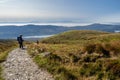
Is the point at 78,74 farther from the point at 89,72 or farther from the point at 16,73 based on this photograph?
the point at 16,73

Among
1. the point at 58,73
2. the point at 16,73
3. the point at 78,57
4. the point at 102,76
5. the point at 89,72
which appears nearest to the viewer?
the point at 102,76

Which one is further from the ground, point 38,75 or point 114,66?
point 114,66

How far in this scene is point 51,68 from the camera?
24.2 m

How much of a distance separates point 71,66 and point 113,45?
5.47 metres

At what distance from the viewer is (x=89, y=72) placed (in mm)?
20172

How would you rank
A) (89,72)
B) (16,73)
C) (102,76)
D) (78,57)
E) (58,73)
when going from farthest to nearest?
1. (78,57)
2. (16,73)
3. (58,73)
4. (89,72)
5. (102,76)

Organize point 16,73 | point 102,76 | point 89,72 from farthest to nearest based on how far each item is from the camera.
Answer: point 16,73 < point 89,72 < point 102,76

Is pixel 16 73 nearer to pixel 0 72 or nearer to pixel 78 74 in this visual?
pixel 0 72

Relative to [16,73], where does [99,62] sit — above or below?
above

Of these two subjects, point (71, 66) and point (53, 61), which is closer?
point (71, 66)

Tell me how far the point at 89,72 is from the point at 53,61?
6901 mm

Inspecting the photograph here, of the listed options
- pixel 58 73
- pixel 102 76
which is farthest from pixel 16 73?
pixel 102 76

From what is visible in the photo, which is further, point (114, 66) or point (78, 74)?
point (78, 74)

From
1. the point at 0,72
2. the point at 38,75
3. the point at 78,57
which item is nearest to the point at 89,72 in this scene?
the point at 38,75
